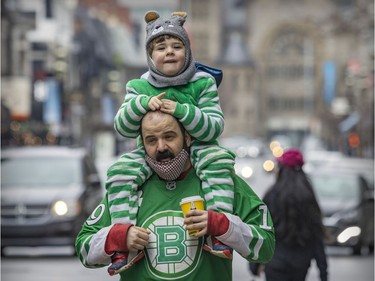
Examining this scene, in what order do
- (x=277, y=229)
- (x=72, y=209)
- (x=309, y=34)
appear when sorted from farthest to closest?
(x=309, y=34), (x=72, y=209), (x=277, y=229)

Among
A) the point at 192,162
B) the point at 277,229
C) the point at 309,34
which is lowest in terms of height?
the point at 277,229

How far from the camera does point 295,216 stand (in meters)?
10.1

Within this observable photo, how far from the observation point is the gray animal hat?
5.26 meters

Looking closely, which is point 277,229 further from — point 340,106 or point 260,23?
point 260,23

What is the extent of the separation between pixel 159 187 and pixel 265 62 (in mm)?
171449

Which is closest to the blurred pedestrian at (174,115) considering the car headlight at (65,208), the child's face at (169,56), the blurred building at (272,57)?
the child's face at (169,56)

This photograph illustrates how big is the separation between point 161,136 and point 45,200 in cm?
1477

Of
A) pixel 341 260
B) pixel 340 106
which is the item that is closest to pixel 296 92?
pixel 340 106

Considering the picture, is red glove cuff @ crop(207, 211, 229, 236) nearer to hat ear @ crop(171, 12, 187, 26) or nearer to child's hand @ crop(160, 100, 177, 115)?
child's hand @ crop(160, 100, 177, 115)

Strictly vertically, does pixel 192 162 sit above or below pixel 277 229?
above

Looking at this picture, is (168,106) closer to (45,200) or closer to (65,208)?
(65,208)

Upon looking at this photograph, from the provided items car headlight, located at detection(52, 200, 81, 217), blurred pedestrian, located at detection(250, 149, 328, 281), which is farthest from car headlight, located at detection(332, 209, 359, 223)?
blurred pedestrian, located at detection(250, 149, 328, 281)

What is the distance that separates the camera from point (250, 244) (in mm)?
5207

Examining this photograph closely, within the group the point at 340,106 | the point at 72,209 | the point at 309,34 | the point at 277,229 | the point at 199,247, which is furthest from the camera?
the point at 309,34
